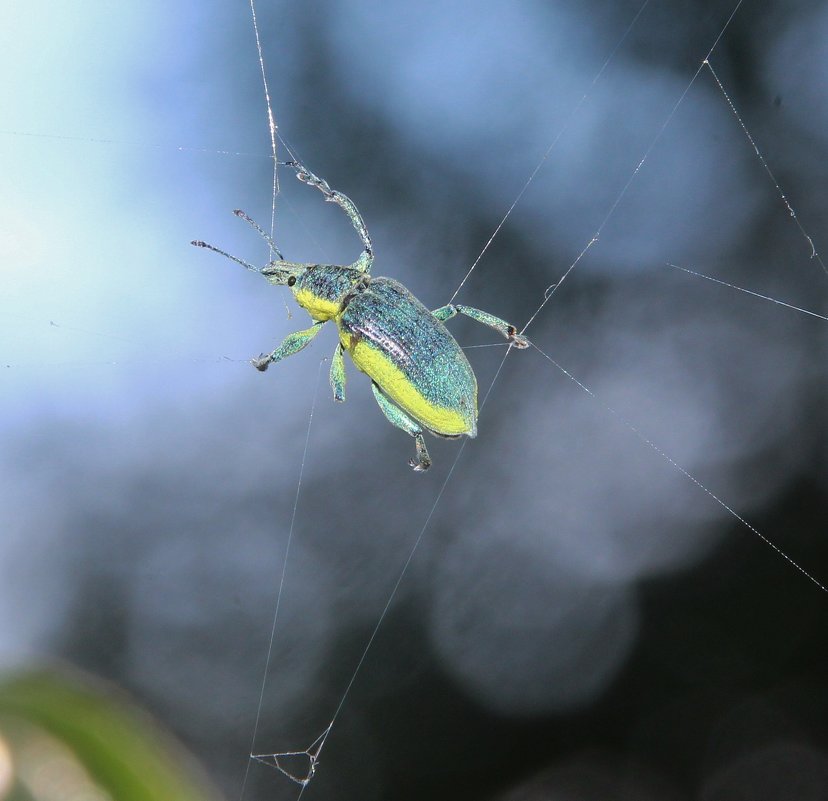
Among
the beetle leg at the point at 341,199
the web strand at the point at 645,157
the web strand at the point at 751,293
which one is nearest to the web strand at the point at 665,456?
the web strand at the point at 645,157

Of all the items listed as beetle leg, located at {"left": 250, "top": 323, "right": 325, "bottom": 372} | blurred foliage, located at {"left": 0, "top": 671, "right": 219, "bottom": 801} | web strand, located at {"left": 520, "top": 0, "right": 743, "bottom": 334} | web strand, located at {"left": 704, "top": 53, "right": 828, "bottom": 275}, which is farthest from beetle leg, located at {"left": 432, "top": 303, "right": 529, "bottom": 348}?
web strand, located at {"left": 704, "top": 53, "right": 828, "bottom": 275}

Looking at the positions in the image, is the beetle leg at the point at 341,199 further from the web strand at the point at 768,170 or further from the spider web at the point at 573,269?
the web strand at the point at 768,170

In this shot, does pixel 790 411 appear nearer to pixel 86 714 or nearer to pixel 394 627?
pixel 394 627

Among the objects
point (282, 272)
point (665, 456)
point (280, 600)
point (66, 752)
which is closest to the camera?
point (66, 752)

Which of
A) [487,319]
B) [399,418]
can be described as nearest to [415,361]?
[399,418]

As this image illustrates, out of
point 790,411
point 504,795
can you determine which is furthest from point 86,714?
point 790,411

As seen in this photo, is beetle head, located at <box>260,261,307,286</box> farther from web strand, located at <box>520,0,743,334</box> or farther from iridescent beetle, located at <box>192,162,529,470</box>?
web strand, located at <box>520,0,743,334</box>

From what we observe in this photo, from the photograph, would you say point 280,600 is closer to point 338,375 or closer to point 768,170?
point 338,375

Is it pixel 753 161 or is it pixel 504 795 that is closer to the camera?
pixel 504 795
